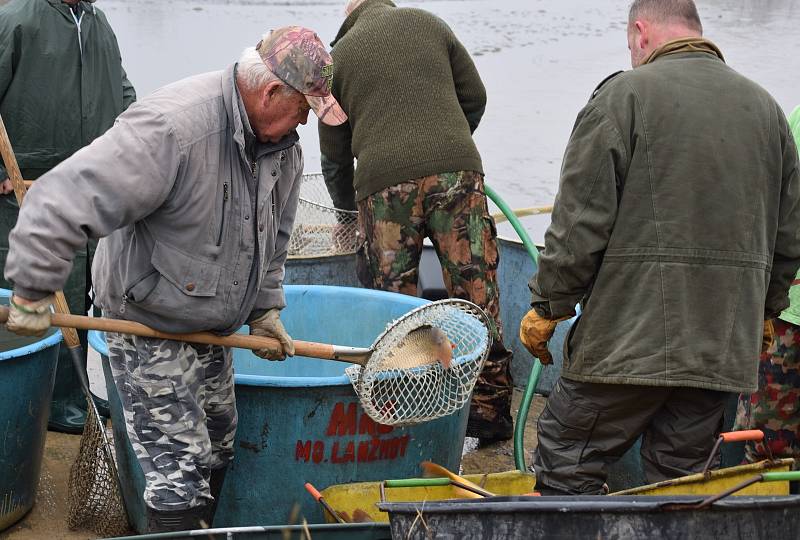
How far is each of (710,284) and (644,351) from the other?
0.88 feet

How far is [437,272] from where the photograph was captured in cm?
562

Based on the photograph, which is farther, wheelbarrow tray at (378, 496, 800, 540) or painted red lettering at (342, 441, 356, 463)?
painted red lettering at (342, 441, 356, 463)

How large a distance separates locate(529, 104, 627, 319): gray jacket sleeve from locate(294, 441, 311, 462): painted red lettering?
1.01 m

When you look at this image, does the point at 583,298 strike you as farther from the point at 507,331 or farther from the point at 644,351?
the point at 507,331

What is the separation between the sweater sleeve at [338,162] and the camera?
16.0 feet

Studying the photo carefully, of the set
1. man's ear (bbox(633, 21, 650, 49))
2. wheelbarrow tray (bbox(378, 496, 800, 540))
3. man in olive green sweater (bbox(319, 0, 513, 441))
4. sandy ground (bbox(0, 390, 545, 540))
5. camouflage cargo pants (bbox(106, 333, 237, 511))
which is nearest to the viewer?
wheelbarrow tray (bbox(378, 496, 800, 540))

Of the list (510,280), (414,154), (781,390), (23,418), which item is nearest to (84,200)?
(23,418)

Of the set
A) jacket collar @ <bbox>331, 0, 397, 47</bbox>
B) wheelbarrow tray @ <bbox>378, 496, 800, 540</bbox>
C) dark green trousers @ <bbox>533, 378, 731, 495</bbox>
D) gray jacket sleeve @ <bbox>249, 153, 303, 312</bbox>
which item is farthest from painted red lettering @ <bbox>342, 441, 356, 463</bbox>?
jacket collar @ <bbox>331, 0, 397, 47</bbox>

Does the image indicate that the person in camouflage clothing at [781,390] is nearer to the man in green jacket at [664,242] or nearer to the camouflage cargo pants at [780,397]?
the camouflage cargo pants at [780,397]

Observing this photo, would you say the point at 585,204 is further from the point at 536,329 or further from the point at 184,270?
the point at 184,270

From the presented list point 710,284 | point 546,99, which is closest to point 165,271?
point 710,284

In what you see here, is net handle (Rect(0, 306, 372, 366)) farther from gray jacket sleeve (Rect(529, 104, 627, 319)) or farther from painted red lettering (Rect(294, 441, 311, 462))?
gray jacket sleeve (Rect(529, 104, 627, 319))

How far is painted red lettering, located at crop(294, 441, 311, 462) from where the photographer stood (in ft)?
11.9

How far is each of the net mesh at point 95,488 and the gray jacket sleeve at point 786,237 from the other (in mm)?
2310
